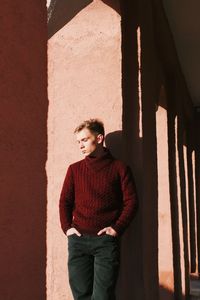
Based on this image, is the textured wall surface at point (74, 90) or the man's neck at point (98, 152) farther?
the textured wall surface at point (74, 90)

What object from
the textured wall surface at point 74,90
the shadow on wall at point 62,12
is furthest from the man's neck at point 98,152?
the shadow on wall at point 62,12

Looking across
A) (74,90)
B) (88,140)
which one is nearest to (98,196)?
(88,140)

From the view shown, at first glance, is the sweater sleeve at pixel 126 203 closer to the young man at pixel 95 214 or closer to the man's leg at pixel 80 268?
the young man at pixel 95 214

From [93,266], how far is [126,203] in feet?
1.31

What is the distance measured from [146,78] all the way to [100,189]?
1.29 metres

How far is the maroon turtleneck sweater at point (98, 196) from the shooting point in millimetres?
2572

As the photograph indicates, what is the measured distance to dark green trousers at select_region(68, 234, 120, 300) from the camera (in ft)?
8.32

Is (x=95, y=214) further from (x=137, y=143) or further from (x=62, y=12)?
(x=62, y=12)

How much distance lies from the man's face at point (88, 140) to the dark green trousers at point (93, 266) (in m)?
0.48

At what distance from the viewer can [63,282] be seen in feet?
10.1
